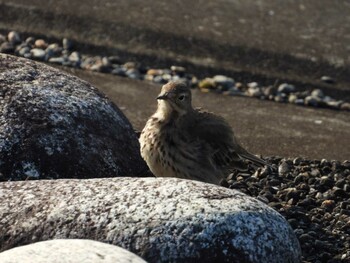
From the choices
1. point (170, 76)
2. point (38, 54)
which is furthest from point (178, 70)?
point (38, 54)

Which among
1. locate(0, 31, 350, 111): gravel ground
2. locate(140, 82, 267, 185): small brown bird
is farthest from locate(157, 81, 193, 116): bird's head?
locate(0, 31, 350, 111): gravel ground

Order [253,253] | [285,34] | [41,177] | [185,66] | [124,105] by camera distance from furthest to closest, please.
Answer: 1. [285,34]
2. [185,66]
3. [124,105]
4. [41,177]
5. [253,253]

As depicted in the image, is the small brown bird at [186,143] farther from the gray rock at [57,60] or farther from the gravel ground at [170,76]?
the gray rock at [57,60]

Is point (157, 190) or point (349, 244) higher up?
point (157, 190)

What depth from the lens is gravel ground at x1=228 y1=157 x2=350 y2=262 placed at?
7.25 meters

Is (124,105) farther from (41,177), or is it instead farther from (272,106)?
(41,177)

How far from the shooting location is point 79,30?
1159 cm

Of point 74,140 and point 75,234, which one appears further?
point 74,140

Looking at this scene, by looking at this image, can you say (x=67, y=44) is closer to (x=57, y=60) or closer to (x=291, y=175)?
(x=57, y=60)

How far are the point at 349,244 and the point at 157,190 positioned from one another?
1.85 meters

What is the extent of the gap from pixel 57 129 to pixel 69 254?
2.46m

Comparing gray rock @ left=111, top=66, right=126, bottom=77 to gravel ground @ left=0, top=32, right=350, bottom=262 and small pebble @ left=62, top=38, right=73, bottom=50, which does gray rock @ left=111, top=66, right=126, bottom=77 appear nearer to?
gravel ground @ left=0, top=32, right=350, bottom=262

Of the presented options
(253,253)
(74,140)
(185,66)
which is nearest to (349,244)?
(253,253)

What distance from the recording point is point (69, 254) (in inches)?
202
